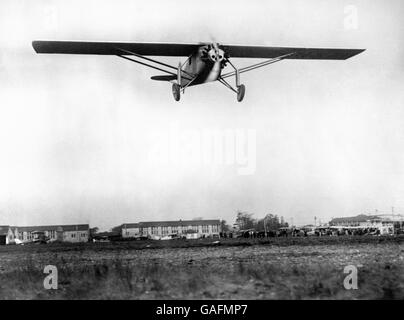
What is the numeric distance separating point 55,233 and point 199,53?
5796 cm

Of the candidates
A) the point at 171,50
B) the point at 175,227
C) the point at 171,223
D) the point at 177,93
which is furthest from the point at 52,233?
the point at 171,50

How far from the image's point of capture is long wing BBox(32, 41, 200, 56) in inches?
475

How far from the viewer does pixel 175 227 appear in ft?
246

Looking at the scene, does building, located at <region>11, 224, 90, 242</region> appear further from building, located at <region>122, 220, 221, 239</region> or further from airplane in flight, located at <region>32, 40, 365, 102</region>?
airplane in flight, located at <region>32, 40, 365, 102</region>

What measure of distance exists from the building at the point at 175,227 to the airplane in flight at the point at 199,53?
5872 cm

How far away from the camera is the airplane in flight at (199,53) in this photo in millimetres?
12406

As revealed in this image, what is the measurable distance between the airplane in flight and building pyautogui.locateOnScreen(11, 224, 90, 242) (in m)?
49.7
